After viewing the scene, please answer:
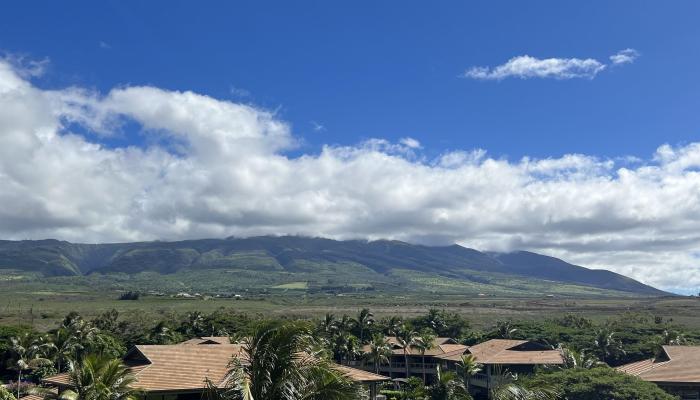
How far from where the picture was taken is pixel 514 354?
60.9 meters

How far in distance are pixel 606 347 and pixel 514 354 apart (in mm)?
16772

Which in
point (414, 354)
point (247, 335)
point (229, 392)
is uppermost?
point (247, 335)

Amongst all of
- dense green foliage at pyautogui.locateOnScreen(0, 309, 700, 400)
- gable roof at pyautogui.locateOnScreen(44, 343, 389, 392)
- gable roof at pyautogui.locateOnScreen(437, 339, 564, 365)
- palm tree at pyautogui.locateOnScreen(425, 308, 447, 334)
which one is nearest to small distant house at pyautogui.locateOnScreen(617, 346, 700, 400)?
dense green foliage at pyautogui.locateOnScreen(0, 309, 700, 400)

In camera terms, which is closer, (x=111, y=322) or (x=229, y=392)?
(x=229, y=392)

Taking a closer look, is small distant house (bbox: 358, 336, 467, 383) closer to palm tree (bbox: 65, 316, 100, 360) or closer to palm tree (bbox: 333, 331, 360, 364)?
palm tree (bbox: 333, 331, 360, 364)

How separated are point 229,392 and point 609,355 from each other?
231 ft

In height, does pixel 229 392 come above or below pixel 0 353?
above

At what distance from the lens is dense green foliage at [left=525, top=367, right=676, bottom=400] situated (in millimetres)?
38031

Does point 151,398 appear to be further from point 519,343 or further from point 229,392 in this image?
point 519,343

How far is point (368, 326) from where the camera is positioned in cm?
8881

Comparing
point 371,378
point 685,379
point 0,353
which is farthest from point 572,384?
point 0,353

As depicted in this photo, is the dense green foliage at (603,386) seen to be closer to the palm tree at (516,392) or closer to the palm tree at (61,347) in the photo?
the palm tree at (516,392)

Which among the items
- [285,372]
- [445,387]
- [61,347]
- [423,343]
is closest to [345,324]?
[423,343]

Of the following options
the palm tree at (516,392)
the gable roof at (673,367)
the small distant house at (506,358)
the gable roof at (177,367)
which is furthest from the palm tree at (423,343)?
the palm tree at (516,392)
